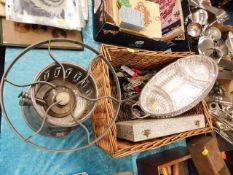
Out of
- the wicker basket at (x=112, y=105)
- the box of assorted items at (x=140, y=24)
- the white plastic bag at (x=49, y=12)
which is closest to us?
the wicker basket at (x=112, y=105)

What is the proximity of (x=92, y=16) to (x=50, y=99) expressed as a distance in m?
0.56

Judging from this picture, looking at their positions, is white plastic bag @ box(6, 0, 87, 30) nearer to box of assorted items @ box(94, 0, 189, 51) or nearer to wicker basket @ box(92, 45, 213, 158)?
box of assorted items @ box(94, 0, 189, 51)

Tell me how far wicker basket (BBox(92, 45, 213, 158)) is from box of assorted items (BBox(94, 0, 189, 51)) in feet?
0.48

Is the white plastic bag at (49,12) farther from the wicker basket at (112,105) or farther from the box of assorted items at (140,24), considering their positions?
the wicker basket at (112,105)

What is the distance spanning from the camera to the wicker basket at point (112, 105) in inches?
29.1

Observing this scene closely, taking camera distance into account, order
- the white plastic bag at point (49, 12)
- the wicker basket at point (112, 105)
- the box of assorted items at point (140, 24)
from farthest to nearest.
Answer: the box of assorted items at point (140, 24)
the white plastic bag at point (49, 12)
the wicker basket at point (112, 105)

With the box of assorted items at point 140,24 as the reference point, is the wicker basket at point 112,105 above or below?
below

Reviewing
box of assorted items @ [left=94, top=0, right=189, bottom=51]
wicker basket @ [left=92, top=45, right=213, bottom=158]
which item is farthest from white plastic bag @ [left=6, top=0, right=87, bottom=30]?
wicker basket @ [left=92, top=45, right=213, bottom=158]

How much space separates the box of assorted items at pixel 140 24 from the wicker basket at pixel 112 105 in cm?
15

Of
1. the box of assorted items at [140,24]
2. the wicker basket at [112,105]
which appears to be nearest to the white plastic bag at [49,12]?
the box of assorted items at [140,24]

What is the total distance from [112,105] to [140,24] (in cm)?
43

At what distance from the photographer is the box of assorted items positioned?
3.22 feet

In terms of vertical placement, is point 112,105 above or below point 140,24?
below

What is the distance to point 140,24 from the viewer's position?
101cm
